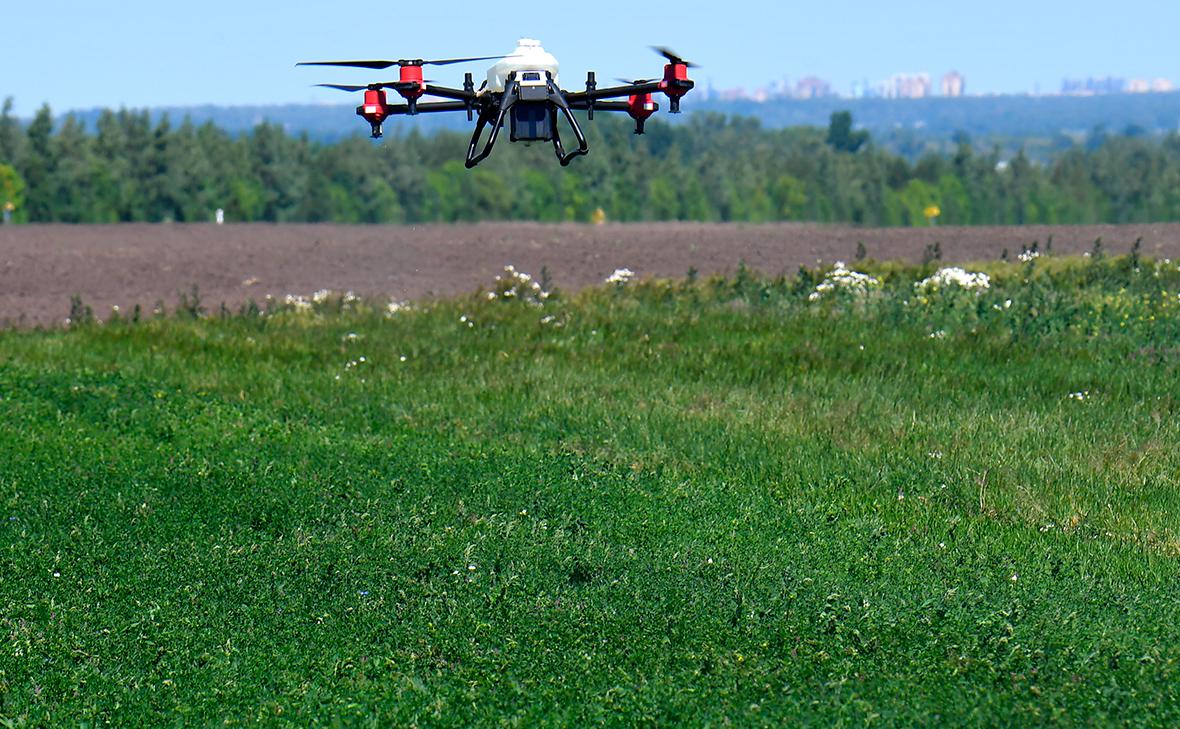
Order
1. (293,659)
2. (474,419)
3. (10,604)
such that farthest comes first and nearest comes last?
1. (474,419)
2. (10,604)
3. (293,659)

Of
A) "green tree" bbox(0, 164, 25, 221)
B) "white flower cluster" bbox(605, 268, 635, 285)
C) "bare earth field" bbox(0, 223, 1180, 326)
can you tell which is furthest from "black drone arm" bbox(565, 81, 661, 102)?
"green tree" bbox(0, 164, 25, 221)

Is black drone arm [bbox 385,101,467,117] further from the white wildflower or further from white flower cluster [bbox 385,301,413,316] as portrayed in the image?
the white wildflower

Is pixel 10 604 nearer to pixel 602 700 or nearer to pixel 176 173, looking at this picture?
pixel 602 700

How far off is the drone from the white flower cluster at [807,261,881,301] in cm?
1497

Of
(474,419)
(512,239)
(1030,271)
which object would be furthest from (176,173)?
(474,419)

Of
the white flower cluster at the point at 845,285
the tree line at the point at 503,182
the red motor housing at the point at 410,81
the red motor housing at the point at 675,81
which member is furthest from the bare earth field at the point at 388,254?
the red motor housing at the point at 675,81

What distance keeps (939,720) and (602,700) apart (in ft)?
6.07

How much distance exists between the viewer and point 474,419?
14711mm

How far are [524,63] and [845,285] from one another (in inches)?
639

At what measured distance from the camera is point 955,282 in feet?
74.7

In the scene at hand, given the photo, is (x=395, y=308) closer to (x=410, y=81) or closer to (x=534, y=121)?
(x=410, y=81)

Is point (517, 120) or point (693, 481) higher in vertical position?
point (517, 120)

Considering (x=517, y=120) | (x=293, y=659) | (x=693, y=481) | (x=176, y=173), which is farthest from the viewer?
(x=176, y=173)

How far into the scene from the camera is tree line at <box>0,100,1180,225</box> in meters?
65.3
